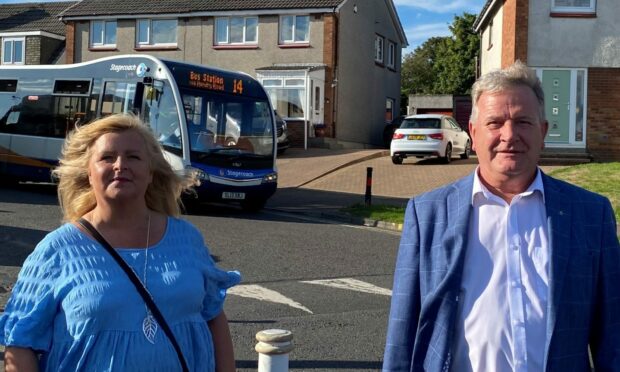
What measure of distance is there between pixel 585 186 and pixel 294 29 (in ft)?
64.8

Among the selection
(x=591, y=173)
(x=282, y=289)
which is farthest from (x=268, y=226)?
(x=591, y=173)

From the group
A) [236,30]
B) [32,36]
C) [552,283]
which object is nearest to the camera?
[552,283]

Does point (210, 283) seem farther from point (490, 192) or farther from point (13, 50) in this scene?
point (13, 50)

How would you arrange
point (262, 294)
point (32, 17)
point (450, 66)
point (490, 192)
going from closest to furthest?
1. point (490, 192)
2. point (262, 294)
3. point (32, 17)
4. point (450, 66)

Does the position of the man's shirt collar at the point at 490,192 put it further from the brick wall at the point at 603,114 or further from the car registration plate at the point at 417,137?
the brick wall at the point at 603,114

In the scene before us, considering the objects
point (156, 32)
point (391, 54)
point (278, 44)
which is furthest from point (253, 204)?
point (391, 54)

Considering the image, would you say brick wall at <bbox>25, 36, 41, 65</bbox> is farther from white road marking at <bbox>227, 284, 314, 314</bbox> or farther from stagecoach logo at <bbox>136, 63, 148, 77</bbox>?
white road marking at <bbox>227, 284, 314, 314</bbox>

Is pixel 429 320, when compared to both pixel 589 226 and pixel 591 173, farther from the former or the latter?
pixel 591 173

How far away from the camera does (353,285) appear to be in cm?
960

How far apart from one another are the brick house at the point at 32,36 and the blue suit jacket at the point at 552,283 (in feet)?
139

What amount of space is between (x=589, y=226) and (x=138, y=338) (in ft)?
5.43

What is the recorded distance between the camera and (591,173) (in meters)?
20.2

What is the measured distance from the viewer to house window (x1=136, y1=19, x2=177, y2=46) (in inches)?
1473

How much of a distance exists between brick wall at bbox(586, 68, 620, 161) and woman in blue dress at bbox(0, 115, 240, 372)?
78.6ft
